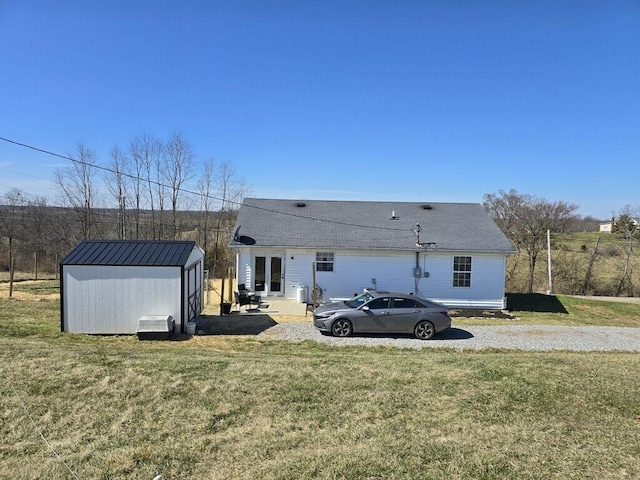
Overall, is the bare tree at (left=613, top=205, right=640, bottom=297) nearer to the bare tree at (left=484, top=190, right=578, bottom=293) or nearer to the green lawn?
the bare tree at (left=484, top=190, right=578, bottom=293)

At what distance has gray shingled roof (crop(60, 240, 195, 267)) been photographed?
12.5 meters

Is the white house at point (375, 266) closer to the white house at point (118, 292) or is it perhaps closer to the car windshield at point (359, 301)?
the car windshield at point (359, 301)

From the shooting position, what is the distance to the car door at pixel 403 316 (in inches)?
505

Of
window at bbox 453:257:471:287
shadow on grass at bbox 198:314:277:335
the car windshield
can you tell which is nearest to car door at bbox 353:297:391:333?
the car windshield

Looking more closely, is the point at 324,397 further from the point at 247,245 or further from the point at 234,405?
the point at 247,245

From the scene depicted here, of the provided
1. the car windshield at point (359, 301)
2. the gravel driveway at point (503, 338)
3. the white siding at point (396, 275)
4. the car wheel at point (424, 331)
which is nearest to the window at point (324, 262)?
the white siding at point (396, 275)

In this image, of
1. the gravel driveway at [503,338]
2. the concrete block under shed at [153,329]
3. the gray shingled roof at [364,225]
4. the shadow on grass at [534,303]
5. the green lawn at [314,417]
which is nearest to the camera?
the green lawn at [314,417]

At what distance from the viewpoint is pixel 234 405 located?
6.04 metres

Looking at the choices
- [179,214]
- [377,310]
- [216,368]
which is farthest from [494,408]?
[179,214]

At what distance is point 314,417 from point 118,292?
29.3 feet

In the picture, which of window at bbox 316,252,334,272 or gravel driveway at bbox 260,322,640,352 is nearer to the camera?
gravel driveway at bbox 260,322,640,352

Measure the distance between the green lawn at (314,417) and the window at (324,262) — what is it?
379 inches

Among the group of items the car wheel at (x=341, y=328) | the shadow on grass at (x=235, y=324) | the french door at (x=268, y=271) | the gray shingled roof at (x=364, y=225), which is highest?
the gray shingled roof at (x=364, y=225)

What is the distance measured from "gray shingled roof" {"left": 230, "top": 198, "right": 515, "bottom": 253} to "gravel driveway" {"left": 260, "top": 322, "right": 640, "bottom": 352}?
4.71m
